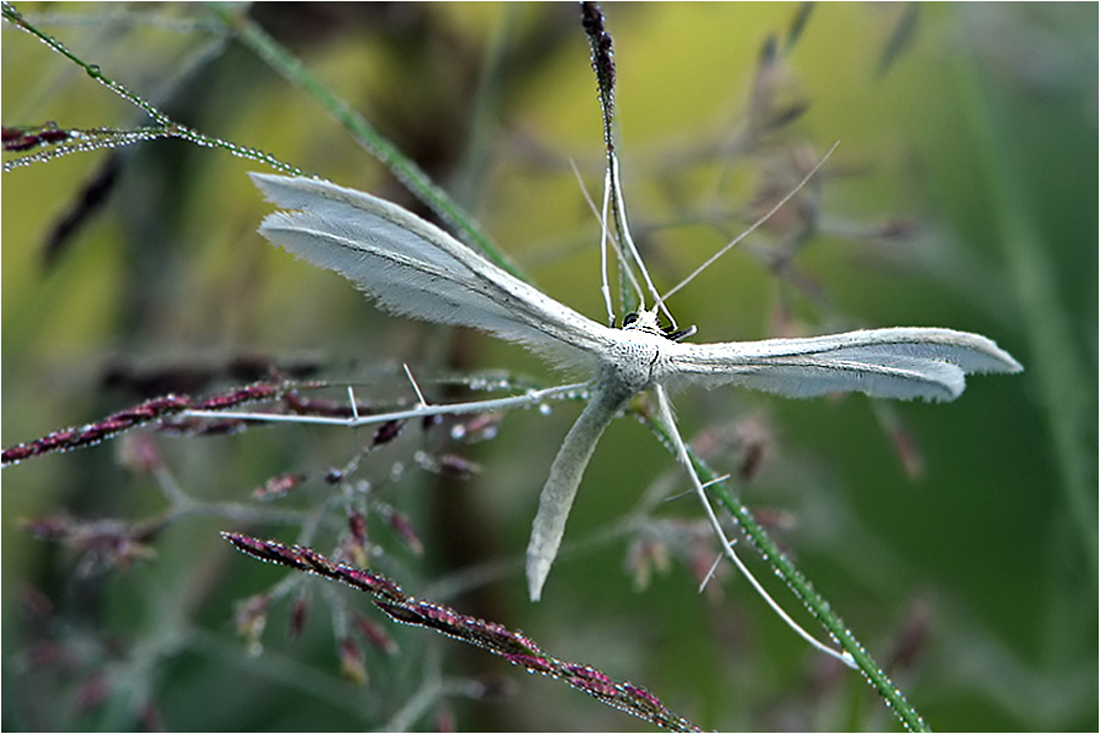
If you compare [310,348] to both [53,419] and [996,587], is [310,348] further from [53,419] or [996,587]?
[996,587]

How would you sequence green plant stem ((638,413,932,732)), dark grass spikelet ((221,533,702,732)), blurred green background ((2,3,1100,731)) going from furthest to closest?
1. blurred green background ((2,3,1100,731))
2. green plant stem ((638,413,932,732))
3. dark grass spikelet ((221,533,702,732))

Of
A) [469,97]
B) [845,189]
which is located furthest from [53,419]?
[845,189]

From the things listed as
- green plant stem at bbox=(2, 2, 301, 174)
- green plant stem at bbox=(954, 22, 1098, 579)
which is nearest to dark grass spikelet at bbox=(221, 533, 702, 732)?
green plant stem at bbox=(2, 2, 301, 174)

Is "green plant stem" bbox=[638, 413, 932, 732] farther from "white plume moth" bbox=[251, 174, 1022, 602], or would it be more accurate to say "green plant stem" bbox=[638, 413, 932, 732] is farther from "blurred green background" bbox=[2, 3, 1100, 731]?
"blurred green background" bbox=[2, 3, 1100, 731]

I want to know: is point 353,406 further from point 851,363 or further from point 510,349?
point 510,349

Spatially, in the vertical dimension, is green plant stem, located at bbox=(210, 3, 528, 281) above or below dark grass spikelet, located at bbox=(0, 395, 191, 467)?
above

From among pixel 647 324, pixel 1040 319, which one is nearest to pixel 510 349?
pixel 1040 319

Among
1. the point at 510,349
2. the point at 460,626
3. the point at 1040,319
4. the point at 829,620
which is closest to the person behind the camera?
the point at 460,626
